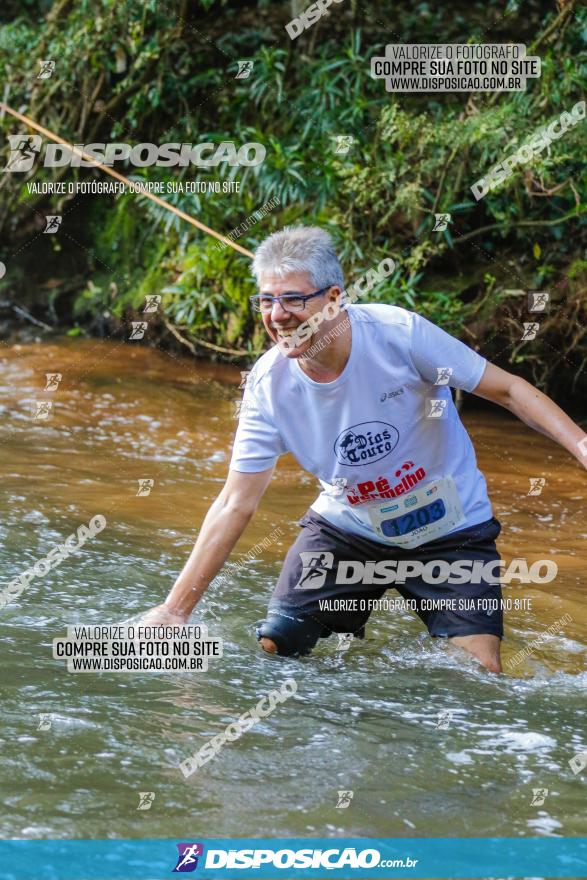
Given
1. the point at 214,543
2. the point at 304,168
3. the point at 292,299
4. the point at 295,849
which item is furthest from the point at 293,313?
the point at 304,168

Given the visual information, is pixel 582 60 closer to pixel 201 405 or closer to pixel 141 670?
pixel 201 405

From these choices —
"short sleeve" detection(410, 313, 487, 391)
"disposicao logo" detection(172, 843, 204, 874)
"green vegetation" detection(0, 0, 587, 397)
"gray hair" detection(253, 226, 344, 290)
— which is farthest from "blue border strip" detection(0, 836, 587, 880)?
"green vegetation" detection(0, 0, 587, 397)

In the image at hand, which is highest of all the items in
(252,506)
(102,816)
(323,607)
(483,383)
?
(483,383)

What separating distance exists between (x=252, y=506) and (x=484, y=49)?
16.1 ft

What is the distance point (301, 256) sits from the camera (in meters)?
3.02

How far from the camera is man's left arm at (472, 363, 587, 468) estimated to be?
9.84ft

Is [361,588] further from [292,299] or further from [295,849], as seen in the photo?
[295,849]

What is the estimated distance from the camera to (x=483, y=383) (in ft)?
10.4

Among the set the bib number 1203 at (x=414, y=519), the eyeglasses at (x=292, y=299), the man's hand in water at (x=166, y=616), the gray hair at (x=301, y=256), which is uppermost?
the gray hair at (x=301, y=256)

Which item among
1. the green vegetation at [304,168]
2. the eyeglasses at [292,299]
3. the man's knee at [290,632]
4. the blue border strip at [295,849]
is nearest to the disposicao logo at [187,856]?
the blue border strip at [295,849]

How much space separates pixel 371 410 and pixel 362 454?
130 mm

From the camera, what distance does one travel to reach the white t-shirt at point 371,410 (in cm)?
316

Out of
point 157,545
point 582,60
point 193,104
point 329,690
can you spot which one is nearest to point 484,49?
point 582,60

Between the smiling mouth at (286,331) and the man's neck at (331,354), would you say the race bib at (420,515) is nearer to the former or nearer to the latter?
the man's neck at (331,354)
